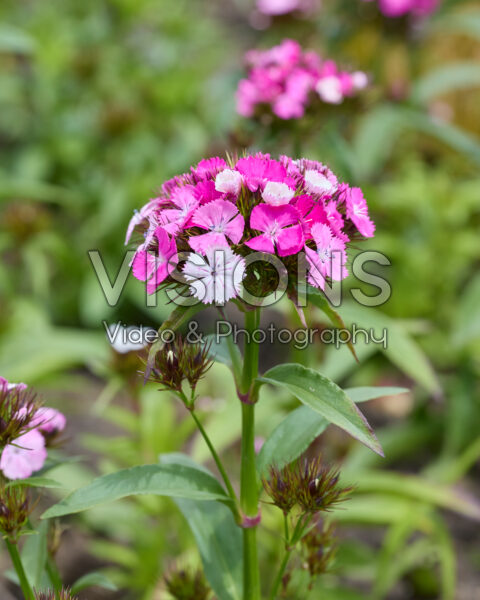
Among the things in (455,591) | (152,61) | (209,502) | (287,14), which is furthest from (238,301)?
(152,61)

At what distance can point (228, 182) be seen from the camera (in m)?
0.99

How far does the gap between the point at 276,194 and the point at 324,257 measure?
115 millimetres

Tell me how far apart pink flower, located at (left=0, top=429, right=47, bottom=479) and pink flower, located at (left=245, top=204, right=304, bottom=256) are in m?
0.51

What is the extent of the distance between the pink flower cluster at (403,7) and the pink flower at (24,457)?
8.87 feet

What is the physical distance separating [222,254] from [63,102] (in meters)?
3.40

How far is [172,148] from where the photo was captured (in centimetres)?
393

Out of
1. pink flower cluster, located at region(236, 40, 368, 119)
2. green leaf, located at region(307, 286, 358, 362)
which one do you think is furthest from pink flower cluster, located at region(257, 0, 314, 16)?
green leaf, located at region(307, 286, 358, 362)

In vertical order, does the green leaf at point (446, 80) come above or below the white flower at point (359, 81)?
above

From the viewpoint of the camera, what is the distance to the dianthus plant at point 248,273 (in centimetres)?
95

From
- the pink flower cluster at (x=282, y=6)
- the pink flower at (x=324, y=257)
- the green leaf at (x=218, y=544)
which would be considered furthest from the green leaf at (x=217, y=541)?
the pink flower cluster at (x=282, y=6)

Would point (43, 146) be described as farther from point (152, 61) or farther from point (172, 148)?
point (152, 61)

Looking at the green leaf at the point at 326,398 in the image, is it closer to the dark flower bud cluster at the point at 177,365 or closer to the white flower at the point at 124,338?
the dark flower bud cluster at the point at 177,365

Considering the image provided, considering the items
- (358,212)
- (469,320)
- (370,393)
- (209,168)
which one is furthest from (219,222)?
(469,320)

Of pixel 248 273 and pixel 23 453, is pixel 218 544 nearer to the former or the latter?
pixel 23 453
